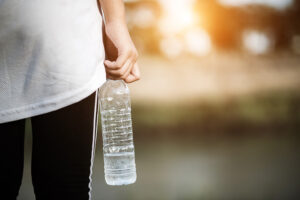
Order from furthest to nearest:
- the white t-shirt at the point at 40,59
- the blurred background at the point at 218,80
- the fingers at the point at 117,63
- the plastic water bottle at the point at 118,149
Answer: the blurred background at the point at 218,80
the plastic water bottle at the point at 118,149
the fingers at the point at 117,63
the white t-shirt at the point at 40,59

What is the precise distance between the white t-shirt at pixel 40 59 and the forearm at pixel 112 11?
141mm

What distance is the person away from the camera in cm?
103

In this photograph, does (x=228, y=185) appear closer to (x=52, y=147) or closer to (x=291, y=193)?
(x=291, y=193)

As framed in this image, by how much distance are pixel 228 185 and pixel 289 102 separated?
731 centimetres

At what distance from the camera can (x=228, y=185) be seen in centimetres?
372

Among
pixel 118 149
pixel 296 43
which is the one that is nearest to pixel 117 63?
pixel 118 149

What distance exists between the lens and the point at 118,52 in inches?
46.3

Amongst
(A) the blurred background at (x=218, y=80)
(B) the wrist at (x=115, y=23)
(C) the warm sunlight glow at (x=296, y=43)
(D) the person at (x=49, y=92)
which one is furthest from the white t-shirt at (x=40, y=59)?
(C) the warm sunlight glow at (x=296, y=43)

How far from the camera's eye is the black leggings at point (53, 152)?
1052 mm

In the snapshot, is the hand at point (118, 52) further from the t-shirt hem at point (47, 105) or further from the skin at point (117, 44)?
the t-shirt hem at point (47, 105)

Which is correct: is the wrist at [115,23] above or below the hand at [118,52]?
above

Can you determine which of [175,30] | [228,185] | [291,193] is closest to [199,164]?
[228,185]

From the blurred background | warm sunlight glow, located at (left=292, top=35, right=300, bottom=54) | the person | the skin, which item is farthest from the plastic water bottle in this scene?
warm sunlight glow, located at (left=292, top=35, right=300, bottom=54)

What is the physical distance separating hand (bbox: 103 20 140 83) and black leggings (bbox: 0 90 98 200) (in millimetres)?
104
